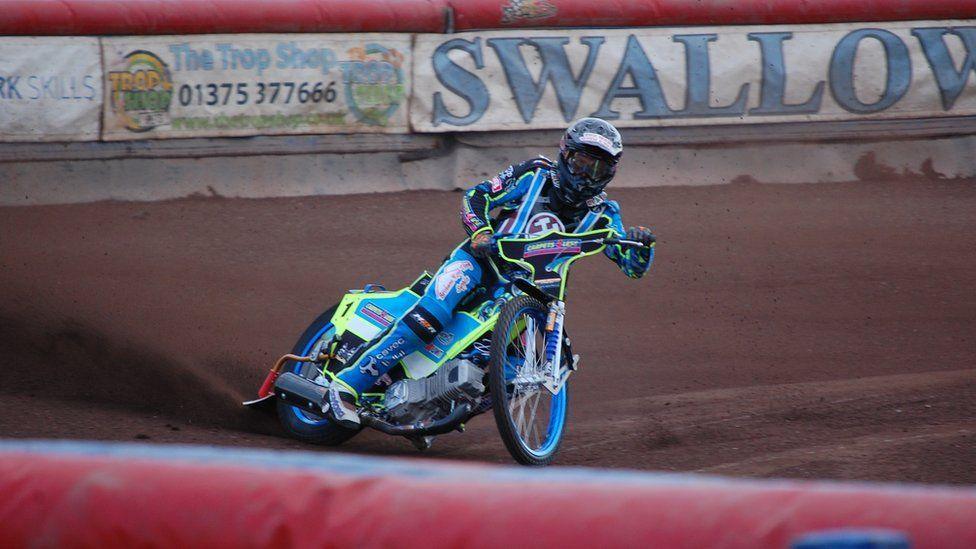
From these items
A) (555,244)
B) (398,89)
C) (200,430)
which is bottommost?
(200,430)

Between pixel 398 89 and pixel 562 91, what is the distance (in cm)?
168

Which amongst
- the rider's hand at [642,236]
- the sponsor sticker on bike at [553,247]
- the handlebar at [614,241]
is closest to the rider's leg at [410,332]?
the handlebar at [614,241]

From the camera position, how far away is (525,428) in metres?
6.87

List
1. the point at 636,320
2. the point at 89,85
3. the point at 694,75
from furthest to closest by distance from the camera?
the point at 694,75, the point at 89,85, the point at 636,320

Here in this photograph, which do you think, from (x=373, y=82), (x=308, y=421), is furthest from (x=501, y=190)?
(x=373, y=82)

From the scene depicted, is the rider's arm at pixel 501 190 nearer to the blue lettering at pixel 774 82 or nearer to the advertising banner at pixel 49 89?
the advertising banner at pixel 49 89

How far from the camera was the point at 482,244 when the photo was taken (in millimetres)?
6520

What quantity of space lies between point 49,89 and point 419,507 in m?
8.85

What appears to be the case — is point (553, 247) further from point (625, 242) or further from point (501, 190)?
point (501, 190)

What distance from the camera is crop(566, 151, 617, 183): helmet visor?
6.57 meters

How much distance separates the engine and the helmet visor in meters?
1.27

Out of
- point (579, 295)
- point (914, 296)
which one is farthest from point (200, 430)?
point (914, 296)

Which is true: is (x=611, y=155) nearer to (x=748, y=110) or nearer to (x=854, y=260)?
(x=854, y=260)

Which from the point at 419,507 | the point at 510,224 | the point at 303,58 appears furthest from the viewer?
the point at 303,58
